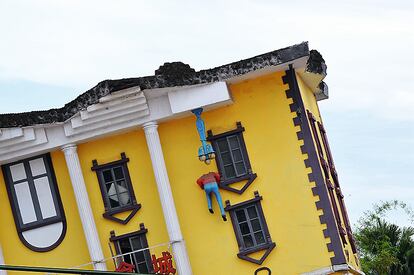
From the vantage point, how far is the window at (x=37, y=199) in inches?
943

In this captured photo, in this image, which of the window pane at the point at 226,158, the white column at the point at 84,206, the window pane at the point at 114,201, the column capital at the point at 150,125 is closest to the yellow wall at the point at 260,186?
the window pane at the point at 226,158

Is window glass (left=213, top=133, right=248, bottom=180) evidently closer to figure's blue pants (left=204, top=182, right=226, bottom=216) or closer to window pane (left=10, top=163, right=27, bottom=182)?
figure's blue pants (left=204, top=182, right=226, bottom=216)

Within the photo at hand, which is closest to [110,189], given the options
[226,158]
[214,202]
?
[214,202]

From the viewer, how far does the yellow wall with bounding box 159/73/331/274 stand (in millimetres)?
22688

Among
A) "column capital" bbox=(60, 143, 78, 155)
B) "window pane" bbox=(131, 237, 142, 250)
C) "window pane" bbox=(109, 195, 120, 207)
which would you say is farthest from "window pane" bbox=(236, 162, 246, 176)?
"column capital" bbox=(60, 143, 78, 155)

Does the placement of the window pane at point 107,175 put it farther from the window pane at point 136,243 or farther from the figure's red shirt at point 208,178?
the figure's red shirt at point 208,178

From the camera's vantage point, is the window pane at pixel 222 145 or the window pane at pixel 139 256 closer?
the window pane at pixel 222 145

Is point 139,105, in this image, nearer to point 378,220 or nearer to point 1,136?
point 1,136

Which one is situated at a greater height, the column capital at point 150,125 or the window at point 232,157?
the column capital at point 150,125

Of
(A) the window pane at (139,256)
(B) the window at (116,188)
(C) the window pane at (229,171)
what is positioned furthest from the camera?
(B) the window at (116,188)

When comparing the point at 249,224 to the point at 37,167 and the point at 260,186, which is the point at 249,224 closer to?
the point at 260,186

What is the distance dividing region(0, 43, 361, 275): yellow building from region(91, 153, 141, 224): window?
0.02m

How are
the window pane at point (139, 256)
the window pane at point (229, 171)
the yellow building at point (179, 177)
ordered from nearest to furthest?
the yellow building at point (179, 177) → the window pane at point (229, 171) → the window pane at point (139, 256)

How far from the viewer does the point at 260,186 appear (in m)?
23.0
